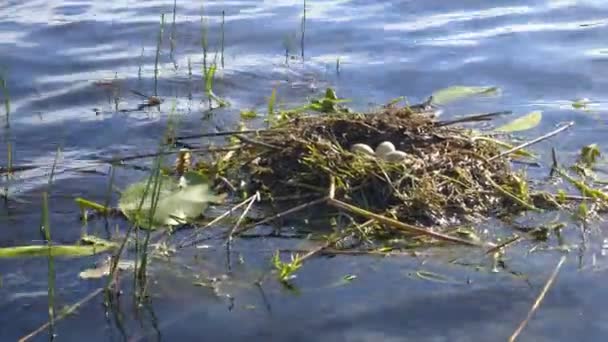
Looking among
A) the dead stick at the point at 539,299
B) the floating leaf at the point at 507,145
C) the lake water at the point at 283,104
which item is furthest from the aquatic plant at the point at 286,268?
the floating leaf at the point at 507,145

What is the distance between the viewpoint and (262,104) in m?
6.00

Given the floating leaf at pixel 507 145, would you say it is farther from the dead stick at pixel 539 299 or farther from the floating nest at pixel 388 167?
the dead stick at pixel 539 299

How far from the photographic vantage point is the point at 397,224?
3.94 meters

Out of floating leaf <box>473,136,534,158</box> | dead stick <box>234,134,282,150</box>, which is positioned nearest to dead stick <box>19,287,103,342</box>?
dead stick <box>234,134,282,150</box>

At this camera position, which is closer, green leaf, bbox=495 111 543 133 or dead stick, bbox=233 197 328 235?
dead stick, bbox=233 197 328 235

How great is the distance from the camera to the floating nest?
13.9 ft

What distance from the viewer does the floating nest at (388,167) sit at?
424 centimetres

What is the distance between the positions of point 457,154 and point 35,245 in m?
1.76

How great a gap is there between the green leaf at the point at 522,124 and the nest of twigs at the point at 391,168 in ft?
0.86

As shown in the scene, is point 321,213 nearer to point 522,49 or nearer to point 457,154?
point 457,154

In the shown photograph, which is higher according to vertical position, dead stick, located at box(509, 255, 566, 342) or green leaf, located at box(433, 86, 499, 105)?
green leaf, located at box(433, 86, 499, 105)

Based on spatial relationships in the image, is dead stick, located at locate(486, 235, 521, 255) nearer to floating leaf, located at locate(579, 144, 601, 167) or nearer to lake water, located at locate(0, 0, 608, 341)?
lake water, located at locate(0, 0, 608, 341)

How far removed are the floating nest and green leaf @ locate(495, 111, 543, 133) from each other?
21 cm

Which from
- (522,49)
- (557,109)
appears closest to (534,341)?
(557,109)
